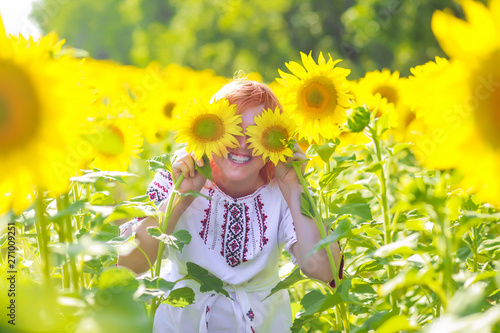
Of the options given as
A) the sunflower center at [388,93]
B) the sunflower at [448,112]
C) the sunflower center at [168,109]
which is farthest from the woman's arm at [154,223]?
the sunflower center at [168,109]

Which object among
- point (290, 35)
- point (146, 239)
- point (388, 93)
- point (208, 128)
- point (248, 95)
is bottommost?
point (146, 239)

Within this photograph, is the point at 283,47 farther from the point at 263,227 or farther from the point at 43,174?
the point at 43,174

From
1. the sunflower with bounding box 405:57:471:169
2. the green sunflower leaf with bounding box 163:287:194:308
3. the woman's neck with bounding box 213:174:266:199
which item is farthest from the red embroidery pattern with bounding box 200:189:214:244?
the sunflower with bounding box 405:57:471:169

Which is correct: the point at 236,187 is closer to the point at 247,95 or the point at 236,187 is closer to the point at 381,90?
the point at 247,95

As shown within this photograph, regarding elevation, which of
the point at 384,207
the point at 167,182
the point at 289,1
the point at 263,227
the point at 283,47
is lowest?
the point at 384,207

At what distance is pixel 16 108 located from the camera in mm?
742

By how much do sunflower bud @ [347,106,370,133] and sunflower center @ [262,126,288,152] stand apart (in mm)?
147

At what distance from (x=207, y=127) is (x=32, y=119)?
0.48m

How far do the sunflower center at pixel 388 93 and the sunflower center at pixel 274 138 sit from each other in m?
1.26

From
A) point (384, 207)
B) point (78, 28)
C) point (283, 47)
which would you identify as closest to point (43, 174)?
point (384, 207)

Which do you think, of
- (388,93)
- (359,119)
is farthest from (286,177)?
(388,93)

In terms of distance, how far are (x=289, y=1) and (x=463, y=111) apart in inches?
362

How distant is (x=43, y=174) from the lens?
73cm

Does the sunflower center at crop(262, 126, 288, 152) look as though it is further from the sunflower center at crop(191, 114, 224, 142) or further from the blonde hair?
the blonde hair
